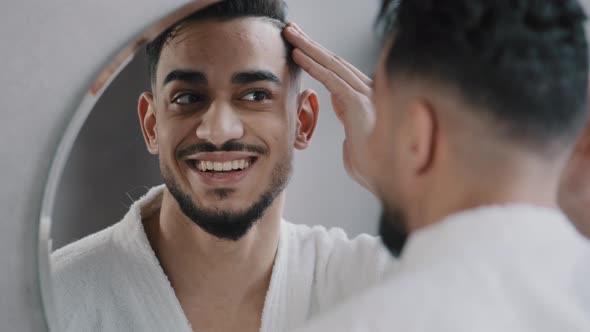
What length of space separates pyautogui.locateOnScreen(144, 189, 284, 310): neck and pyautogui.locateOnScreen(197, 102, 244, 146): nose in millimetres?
93

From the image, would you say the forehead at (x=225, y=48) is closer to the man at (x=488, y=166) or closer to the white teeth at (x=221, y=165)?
the white teeth at (x=221, y=165)

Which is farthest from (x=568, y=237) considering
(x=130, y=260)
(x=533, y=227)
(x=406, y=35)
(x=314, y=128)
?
(x=130, y=260)

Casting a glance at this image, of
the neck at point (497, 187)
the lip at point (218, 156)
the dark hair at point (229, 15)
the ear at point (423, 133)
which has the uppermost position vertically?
the dark hair at point (229, 15)

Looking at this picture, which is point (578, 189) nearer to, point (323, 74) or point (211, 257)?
point (323, 74)

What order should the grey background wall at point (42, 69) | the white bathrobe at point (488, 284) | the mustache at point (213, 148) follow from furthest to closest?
the mustache at point (213, 148)
the grey background wall at point (42, 69)
the white bathrobe at point (488, 284)

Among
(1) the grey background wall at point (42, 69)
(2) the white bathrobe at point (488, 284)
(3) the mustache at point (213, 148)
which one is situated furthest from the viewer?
(3) the mustache at point (213, 148)

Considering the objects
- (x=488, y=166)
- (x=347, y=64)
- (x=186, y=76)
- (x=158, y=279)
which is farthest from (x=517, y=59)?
(x=158, y=279)

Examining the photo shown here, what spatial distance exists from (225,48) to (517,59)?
354 mm

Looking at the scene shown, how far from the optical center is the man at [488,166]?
0.48 metres

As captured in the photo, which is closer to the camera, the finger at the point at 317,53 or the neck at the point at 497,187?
the neck at the point at 497,187

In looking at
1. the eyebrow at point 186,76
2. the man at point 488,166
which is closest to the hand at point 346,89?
the eyebrow at point 186,76

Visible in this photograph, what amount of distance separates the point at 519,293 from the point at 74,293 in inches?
19.0

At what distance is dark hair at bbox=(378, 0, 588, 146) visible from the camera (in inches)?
19.3

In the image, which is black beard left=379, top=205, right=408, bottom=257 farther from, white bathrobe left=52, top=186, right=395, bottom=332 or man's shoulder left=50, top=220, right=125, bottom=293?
man's shoulder left=50, top=220, right=125, bottom=293
